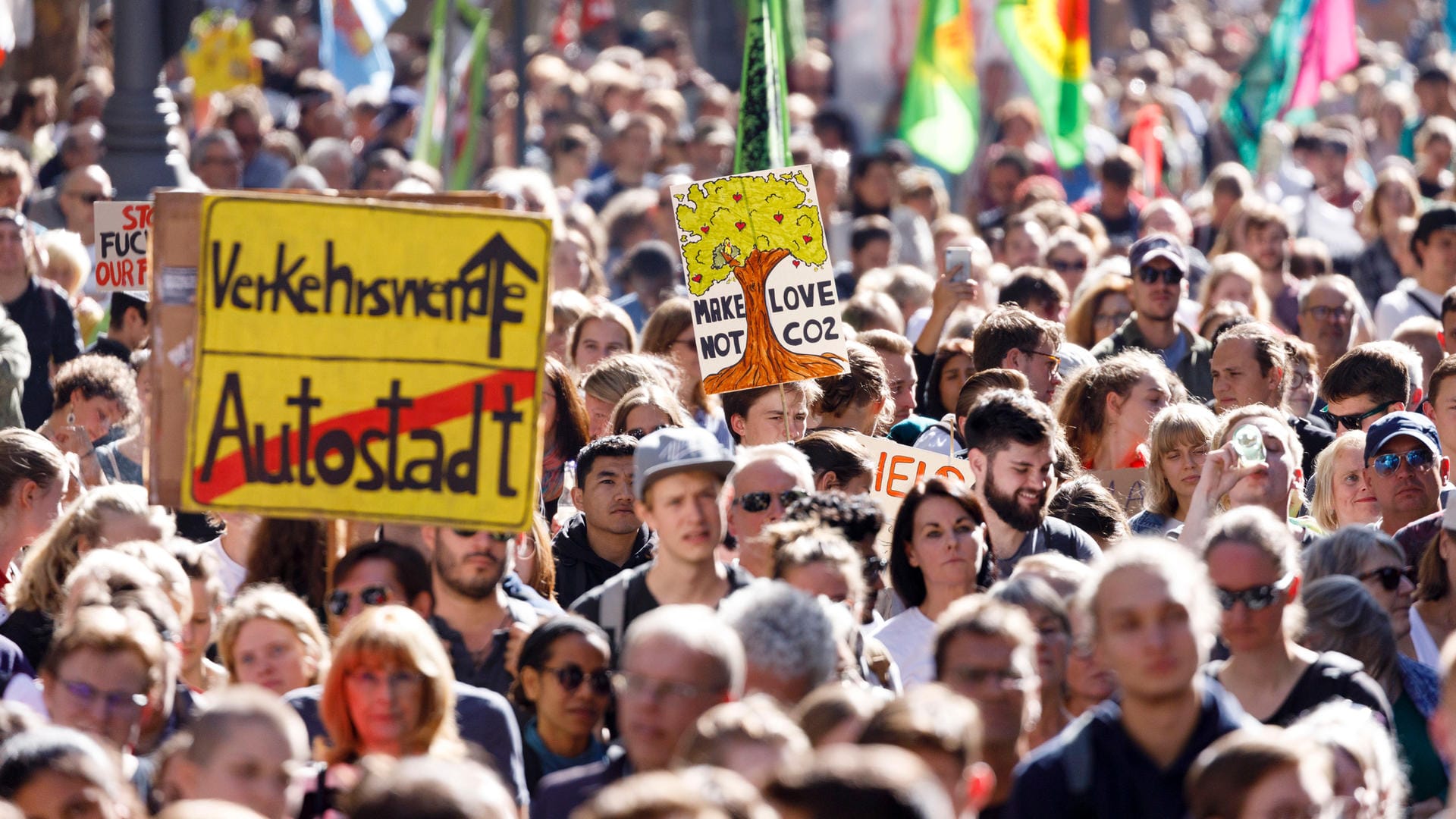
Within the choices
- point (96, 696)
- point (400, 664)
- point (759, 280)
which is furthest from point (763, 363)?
point (96, 696)

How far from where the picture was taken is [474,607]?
20.4 ft

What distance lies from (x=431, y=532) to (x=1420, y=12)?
30.4 metres

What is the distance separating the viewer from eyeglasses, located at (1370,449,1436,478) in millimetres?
7480

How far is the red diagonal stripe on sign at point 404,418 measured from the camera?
19.6 feet

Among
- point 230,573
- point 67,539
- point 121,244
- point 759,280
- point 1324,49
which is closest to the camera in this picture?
point 67,539

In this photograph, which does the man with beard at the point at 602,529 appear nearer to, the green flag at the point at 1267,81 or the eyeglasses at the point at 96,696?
the eyeglasses at the point at 96,696

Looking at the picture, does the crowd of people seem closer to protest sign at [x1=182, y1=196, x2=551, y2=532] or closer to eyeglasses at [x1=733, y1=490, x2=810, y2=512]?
eyeglasses at [x1=733, y1=490, x2=810, y2=512]

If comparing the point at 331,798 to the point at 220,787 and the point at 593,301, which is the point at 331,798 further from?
the point at 593,301

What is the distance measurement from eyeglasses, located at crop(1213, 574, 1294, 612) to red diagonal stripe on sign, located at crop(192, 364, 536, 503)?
1.80 meters

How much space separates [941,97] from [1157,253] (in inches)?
220

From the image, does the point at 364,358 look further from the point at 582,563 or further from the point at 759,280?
the point at 759,280

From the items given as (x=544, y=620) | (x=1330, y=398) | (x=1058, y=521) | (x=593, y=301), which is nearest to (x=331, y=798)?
(x=544, y=620)

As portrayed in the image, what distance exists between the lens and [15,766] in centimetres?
455

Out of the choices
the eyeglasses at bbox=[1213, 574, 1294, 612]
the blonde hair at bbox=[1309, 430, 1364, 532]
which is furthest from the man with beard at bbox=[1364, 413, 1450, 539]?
the eyeglasses at bbox=[1213, 574, 1294, 612]
